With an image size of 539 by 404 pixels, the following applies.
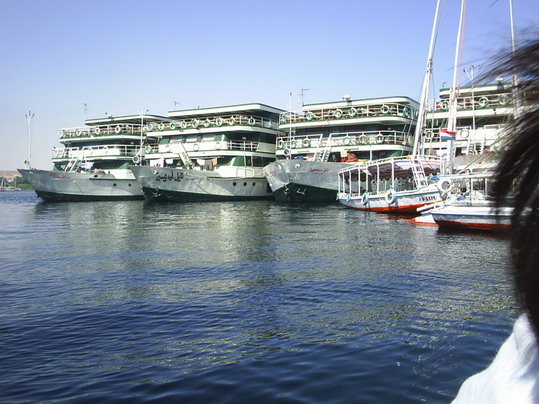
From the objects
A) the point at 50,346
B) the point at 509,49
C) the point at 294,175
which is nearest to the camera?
the point at 509,49

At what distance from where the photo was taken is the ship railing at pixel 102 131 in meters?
55.9

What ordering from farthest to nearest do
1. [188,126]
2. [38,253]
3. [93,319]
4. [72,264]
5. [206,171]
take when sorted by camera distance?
1. [188,126]
2. [206,171]
3. [38,253]
4. [72,264]
5. [93,319]

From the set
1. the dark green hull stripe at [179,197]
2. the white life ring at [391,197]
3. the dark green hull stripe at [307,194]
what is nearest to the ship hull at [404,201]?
the white life ring at [391,197]

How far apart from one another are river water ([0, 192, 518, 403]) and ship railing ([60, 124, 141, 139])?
43510 mm

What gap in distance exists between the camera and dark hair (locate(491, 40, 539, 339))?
2.53 feet

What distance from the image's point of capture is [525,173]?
0.83 metres

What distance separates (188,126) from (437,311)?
150ft

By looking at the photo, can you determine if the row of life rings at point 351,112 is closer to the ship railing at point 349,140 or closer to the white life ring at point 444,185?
the ship railing at point 349,140

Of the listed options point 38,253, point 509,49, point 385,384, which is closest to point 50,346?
point 385,384

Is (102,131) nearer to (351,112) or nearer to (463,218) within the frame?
(351,112)

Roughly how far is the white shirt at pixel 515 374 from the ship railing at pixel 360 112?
1728 inches

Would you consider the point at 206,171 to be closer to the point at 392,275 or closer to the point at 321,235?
the point at 321,235

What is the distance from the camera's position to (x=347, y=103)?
45.6 m

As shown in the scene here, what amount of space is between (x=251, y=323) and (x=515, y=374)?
642 centimetres
